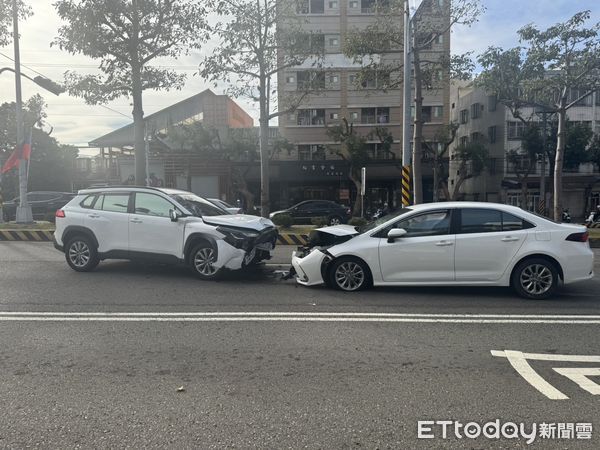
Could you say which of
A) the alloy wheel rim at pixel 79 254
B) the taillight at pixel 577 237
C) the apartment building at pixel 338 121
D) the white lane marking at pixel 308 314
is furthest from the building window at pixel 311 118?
the white lane marking at pixel 308 314

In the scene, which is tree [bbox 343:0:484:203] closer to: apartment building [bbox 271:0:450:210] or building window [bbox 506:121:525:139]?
apartment building [bbox 271:0:450:210]

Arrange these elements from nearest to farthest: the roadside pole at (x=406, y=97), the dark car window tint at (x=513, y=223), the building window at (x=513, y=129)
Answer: the dark car window tint at (x=513, y=223)
the roadside pole at (x=406, y=97)
the building window at (x=513, y=129)

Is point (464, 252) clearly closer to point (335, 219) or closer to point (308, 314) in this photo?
→ point (308, 314)

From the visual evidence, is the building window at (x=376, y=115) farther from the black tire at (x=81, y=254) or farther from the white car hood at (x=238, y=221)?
the black tire at (x=81, y=254)

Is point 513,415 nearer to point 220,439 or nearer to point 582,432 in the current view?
point 582,432

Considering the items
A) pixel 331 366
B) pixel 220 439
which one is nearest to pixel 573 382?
pixel 331 366

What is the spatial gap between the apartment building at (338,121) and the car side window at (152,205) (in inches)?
1088

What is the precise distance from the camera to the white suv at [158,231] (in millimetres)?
8523

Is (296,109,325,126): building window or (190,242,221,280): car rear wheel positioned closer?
(190,242,221,280): car rear wheel

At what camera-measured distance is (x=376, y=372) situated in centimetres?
443

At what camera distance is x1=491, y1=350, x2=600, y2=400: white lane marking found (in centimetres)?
401

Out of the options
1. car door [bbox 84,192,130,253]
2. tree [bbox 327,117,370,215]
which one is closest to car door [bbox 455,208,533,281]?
car door [bbox 84,192,130,253]

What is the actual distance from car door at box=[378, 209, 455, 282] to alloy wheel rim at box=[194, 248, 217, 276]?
2898 mm

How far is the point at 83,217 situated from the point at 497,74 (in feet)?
53.3
